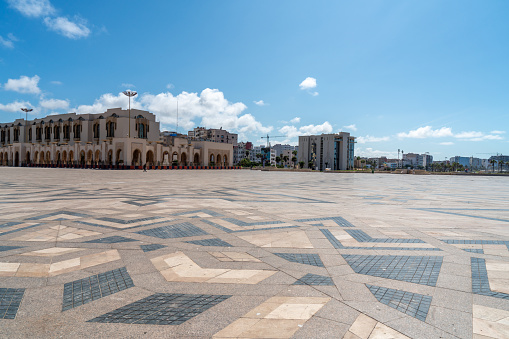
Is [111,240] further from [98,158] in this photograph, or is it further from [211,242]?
[98,158]

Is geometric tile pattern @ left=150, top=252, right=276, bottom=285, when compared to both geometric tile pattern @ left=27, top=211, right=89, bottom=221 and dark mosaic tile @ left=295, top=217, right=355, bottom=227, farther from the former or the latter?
geometric tile pattern @ left=27, top=211, right=89, bottom=221

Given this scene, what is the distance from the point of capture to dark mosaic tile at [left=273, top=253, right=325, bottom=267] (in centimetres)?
437

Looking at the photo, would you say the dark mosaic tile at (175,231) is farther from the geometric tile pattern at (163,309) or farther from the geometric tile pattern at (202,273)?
the geometric tile pattern at (163,309)

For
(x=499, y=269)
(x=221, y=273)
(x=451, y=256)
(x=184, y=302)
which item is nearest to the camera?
(x=184, y=302)

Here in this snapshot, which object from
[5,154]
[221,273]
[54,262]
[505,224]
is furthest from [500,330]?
[5,154]

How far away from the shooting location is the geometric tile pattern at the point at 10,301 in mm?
2856

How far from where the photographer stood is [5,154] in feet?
281

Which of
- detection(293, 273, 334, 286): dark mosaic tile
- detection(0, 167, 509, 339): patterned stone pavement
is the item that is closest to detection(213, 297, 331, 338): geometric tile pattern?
detection(0, 167, 509, 339): patterned stone pavement

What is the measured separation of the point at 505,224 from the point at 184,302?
8191mm

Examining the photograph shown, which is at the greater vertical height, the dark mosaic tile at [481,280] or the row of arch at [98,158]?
the row of arch at [98,158]

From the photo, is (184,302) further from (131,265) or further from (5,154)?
(5,154)

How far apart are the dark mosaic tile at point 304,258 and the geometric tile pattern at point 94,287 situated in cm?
219

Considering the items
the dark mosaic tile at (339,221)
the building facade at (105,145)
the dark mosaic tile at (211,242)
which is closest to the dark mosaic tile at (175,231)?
the dark mosaic tile at (211,242)

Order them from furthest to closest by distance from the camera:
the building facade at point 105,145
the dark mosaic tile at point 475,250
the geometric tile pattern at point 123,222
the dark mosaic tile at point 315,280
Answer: the building facade at point 105,145 → the geometric tile pattern at point 123,222 → the dark mosaic tile at point 475,250 → the dark mosaic tile at point 315,280
